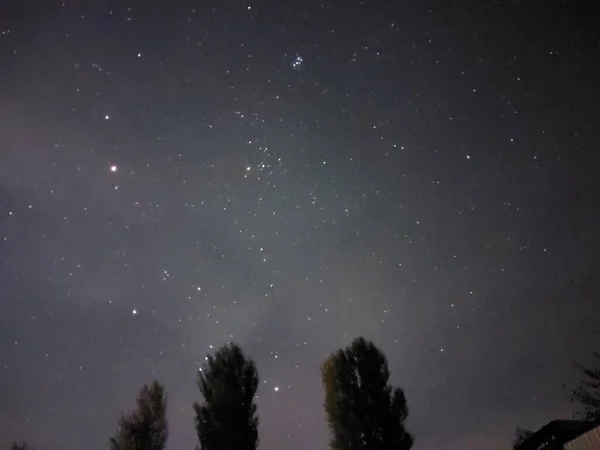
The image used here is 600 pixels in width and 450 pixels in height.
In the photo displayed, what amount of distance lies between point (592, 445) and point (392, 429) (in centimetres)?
977

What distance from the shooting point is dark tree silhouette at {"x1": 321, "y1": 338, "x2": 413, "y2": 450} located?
64.7ft

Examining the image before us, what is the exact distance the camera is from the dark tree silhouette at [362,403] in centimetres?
1973

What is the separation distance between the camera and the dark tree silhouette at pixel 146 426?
24750 mm

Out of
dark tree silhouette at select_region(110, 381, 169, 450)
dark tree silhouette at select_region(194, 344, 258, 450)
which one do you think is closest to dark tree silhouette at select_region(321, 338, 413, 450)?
dark tree silhouette at select_region(194, 344, 258, 450)

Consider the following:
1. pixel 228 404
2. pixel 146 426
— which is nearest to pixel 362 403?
pixel 228 404

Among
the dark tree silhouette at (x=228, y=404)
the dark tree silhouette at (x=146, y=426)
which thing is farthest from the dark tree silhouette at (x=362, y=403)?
the dark tree silhouette at (x=146, y=426)

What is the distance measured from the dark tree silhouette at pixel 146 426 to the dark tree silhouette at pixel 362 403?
10980mm

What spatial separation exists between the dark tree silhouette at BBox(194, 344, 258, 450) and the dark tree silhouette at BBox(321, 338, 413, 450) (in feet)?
13.6

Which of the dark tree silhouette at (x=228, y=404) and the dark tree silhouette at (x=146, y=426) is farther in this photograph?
the dark tree silhouette at (x=146, y=426)

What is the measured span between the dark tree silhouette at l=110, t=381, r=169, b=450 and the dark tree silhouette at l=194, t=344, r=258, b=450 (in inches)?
299

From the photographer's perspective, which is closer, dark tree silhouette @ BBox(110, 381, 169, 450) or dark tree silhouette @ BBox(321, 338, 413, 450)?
dark tree silhouette @ BBox(321, 338, 413, 450)

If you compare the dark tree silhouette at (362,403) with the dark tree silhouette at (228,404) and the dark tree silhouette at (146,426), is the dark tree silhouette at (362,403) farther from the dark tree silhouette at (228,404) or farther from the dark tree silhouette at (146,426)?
the dark tree silhouette at (146,426)

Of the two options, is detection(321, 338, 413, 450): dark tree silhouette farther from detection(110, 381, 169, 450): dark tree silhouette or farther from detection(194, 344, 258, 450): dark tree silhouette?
detection(110, 381, 169, 450): dark tree silhouette

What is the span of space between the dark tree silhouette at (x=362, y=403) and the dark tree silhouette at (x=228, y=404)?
415 centimetres
